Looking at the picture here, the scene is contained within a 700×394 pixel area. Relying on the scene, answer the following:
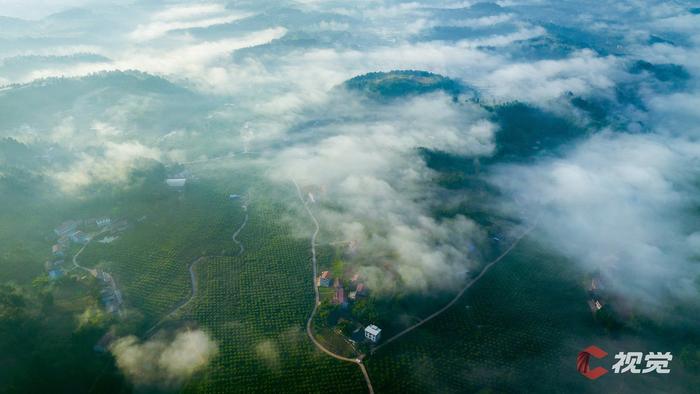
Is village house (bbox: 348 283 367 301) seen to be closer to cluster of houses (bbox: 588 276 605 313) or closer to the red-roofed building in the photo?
the red-roofed building

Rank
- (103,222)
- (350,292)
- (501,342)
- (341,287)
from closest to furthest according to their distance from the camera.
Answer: (501,342), (350,292), (341,287), (103,222)

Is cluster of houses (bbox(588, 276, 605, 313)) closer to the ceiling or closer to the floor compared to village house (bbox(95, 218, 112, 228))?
closer to the floor

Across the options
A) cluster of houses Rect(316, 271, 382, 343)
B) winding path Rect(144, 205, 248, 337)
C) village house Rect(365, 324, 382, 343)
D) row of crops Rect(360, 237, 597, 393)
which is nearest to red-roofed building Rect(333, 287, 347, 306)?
cluster of houses Rect(316, 271, 382, 343)

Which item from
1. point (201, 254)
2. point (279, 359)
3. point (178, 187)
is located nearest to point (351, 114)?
point (178, 187)

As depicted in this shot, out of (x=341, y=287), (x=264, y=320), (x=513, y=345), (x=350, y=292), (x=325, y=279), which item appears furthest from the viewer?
(x=325, y=279)

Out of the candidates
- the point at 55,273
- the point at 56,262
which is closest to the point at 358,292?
the point at 55,273

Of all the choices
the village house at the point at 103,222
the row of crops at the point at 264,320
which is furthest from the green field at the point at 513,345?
the village house at the point at 103,222

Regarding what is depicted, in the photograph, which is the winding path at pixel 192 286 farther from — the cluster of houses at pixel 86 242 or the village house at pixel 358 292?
the village house at pixel 358 292

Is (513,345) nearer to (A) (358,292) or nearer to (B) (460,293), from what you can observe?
(B) (460,293)

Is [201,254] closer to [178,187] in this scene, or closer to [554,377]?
[178,187]

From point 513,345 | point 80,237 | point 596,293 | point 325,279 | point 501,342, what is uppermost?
point 80,237
